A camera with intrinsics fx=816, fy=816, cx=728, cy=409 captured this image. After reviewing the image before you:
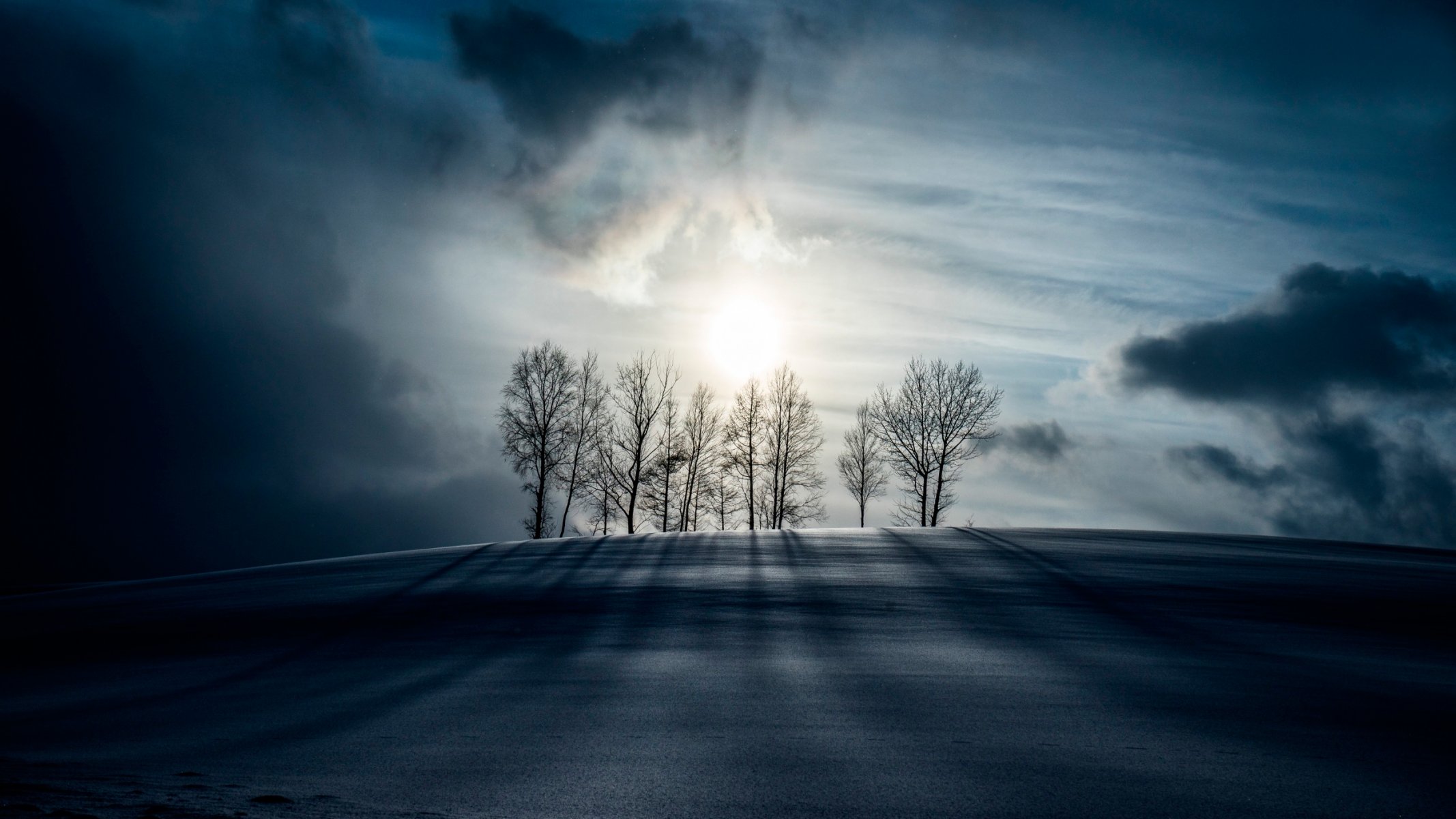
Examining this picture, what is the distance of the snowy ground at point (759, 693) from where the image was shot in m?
6.37

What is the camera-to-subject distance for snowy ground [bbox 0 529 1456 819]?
637 cm

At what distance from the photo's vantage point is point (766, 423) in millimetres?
53969

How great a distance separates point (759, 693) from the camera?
9797 mm

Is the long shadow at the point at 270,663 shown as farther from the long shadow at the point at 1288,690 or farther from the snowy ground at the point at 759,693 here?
the long shadow at the point at 1288,690

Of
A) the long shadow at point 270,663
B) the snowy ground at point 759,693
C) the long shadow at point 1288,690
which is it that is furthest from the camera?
the long shadow at point 270,663

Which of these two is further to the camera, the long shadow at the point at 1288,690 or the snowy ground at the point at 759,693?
the long shadow at the point at 1288,690

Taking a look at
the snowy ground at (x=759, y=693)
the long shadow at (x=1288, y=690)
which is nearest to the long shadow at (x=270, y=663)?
the snowy ground at (x=759, y=693)

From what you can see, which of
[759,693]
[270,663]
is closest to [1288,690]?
[759,693]

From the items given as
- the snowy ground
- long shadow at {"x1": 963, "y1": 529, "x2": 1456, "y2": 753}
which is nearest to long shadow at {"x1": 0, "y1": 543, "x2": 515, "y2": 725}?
the snowy ground

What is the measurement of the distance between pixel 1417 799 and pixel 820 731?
484 cm

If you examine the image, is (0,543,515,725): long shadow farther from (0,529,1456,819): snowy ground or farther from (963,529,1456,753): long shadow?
(963,529,1456,753): long shadow

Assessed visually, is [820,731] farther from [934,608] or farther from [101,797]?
[934,608]

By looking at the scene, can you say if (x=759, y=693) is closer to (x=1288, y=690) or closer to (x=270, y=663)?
(x=1288, y=690)

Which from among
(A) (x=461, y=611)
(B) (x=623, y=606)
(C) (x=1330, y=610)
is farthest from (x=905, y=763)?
(C) (x=1330, y=610)
